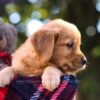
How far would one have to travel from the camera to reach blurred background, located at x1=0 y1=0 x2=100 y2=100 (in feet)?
23.0

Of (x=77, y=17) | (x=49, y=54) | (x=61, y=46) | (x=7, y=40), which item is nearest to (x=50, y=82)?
(x=49, y=54)

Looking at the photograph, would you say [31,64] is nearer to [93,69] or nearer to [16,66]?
[16,66]

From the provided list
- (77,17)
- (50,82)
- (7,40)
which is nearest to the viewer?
(50,82)

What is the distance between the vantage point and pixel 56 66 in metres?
3.43

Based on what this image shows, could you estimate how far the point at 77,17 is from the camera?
24.1 ft

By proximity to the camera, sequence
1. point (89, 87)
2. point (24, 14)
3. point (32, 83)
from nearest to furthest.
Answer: point (32, 83), point (89, 87), point (24, 14)

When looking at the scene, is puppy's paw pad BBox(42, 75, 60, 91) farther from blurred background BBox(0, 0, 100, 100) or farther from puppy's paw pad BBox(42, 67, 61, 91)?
blurred background BBox(0, 0, 100, 100)

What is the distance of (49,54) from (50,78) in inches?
6.7

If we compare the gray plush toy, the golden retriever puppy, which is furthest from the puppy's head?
the gray plush toy

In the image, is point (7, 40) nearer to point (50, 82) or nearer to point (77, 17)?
point (50, 82)

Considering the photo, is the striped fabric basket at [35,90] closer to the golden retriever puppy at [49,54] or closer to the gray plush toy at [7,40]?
the golden retriever puppy at [49,54]

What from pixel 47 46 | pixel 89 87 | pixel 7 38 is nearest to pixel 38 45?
pixel 47 46

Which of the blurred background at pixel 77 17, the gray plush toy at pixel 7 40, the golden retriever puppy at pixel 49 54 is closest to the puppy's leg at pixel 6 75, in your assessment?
the golden retriever puppy at pixel 49 54

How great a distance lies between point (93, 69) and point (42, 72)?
385cm
